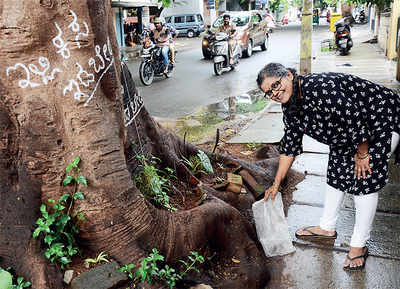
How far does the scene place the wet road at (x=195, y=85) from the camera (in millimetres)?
9195

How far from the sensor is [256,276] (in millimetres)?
3133

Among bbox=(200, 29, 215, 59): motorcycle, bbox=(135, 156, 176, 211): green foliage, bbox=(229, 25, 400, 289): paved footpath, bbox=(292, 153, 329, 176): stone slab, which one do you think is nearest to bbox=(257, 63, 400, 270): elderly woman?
bbox=(229, 25, 400, 289): paved footpath

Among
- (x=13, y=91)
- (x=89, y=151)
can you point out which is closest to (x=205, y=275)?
(x=89, y=151)

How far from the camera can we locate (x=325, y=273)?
10.4ft

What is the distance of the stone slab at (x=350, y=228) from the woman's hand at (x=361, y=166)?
0.80 meters

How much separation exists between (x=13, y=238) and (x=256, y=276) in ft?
5.80

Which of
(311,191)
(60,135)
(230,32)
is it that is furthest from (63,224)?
(230,32)

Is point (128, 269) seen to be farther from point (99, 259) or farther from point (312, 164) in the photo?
point (312, 164)

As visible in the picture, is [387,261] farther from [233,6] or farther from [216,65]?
[233,6]

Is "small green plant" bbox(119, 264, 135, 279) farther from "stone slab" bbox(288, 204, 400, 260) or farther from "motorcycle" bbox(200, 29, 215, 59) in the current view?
"motorcycle" bbox(200, 29, 215, 59)

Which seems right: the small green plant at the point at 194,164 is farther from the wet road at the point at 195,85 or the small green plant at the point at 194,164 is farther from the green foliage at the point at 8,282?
the wet road at the point at 195,85

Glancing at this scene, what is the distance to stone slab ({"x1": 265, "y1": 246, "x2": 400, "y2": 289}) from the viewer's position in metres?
3.01

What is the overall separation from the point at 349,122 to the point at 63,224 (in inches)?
77.0

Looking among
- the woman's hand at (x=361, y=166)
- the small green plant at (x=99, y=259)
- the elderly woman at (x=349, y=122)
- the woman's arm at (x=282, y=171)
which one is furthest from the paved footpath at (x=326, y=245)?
the small green plant at (x=99, y=259)
